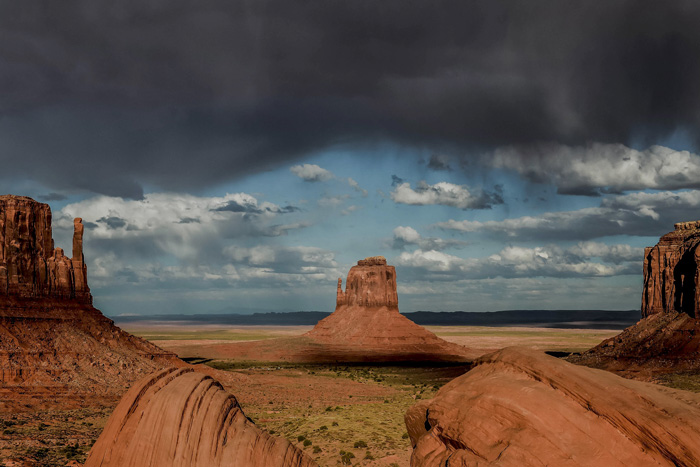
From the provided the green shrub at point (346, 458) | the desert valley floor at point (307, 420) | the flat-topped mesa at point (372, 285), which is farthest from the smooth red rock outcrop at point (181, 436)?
the flat-topped mesa at point (372, 285)

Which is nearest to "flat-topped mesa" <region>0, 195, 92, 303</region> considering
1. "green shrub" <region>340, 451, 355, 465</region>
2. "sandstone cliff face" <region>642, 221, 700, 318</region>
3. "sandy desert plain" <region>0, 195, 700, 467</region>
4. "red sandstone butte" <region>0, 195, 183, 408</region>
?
"red sandstone butte" <region>0, 195, 183, 408</region>

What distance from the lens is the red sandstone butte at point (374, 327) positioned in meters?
122

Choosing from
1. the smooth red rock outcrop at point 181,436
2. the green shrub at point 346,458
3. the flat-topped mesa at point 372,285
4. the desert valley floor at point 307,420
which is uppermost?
the flat-topped mesa at point 372,285

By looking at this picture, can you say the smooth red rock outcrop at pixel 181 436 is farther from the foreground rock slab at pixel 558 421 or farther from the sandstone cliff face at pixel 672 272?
the sandstone cliff face at pixel 672 272

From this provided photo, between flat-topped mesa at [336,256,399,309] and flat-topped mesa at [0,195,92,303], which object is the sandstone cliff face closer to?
flat-topped mesa at [336,256,399,309]

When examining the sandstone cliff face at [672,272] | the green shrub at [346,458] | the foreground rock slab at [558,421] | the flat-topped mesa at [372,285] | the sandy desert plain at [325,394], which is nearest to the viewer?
the foreground rock slab at [558,421]

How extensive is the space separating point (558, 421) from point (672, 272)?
80878 mm

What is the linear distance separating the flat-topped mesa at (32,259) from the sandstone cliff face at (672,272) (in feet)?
233

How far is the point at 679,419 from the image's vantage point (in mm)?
10102

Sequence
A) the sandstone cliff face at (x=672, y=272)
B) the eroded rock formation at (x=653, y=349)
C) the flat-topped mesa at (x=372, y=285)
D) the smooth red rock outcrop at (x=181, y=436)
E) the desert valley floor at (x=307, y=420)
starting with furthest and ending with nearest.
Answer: the flat-topped mesa at (x=372, y=285), the sandstone cliff face at (x=672, y=272), the eroded rock formation at (x=653, y=349), the desert valley floor at (x=307, y=420), the smooth red rock outcrop at (x=181, y=436)

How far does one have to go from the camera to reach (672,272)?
80.4m

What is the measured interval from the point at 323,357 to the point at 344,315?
102 ft

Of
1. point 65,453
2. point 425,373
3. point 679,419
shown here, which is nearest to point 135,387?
point 679,419

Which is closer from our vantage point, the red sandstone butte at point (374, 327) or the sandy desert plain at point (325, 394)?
the sandy desert plain at point (325, 394)
